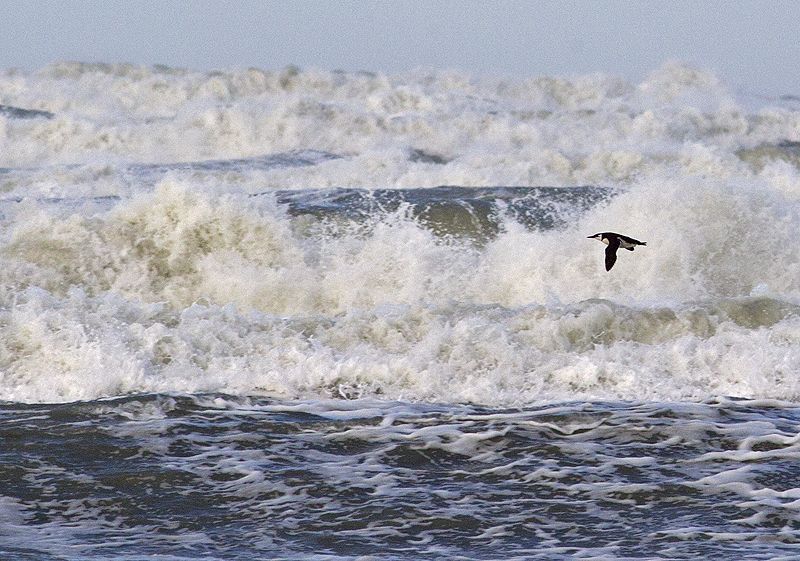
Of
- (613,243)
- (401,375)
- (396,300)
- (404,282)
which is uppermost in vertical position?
(613,243)

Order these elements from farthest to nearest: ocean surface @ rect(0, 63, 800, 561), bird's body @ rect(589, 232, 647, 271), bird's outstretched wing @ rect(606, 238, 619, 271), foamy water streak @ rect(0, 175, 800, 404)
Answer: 1. foamy water streak @ rect(0, 175, 800, 404)
2. bird's body @ rect(589, 232, 647, 271)
3. bird's outstretched wing @ rect(606, 238, 619, 271)
4. ocean surface @ rect(0, 63, 800, 561)

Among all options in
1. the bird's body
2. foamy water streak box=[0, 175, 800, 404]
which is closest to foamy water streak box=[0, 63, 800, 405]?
foamy water streak box=[0, 175, 800, 404]

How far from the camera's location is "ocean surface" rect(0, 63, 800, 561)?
20.4ft

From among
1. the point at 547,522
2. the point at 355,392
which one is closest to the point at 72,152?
the point at 355,392

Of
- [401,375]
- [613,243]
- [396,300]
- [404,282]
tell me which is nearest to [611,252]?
[613,243]

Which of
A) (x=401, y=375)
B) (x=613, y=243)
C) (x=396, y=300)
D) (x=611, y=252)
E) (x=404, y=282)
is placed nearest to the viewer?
(x=611, y=252)

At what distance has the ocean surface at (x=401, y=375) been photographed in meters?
6.22

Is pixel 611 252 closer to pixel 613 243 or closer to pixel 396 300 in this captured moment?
pixel 613 243

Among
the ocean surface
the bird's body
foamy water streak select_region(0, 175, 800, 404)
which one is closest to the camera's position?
the ocean surface

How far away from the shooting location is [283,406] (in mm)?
8078

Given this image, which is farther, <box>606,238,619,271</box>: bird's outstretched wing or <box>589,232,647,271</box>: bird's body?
<box>589,232,647,271</box>: bird's body

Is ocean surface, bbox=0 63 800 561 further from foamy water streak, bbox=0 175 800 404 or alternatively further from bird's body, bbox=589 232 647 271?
bird's body, bbox=589 232 647 271

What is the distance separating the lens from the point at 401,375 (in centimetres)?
860

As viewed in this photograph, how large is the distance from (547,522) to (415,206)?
25.4ft
